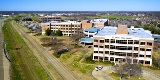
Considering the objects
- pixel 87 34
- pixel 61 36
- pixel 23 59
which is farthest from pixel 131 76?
pixel 61 36

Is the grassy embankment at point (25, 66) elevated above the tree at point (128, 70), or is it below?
below

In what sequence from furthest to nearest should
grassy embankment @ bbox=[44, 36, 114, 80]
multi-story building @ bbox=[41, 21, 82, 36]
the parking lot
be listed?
multi-story building @ bbox=[41, 21, 82, 36]
grassy embankment @ bbox=[44, 36, 114, 80]
the parking lot

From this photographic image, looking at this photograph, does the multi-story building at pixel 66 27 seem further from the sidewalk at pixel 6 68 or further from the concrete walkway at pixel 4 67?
the sidewalk at pixel 6 68

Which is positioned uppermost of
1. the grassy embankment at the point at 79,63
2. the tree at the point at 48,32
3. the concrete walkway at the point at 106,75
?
the tree at the point at 48,32

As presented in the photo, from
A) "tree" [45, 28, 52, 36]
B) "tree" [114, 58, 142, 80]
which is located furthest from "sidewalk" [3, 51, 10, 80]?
"tree" [45, 28, 52, 36]

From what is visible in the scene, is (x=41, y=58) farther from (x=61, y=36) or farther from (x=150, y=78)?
(x=61, y=36)

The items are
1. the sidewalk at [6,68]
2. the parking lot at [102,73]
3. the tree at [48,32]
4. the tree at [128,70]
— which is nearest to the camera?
the tree at [128,70]

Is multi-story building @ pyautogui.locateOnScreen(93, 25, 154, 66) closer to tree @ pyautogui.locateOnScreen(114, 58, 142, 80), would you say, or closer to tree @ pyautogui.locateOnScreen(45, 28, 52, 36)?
tree @ pyautogui.locateOnScreen(114, 58, 142, 80)

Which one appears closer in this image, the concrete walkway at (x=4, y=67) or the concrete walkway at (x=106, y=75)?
the concrete walkway at (x=106, y=75)

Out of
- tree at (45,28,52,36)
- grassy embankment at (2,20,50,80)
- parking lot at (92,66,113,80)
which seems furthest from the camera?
tree at (45,28,52,36)

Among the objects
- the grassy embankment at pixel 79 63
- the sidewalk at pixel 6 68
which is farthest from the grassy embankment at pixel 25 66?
the grassy embankment at pixel 79 63
